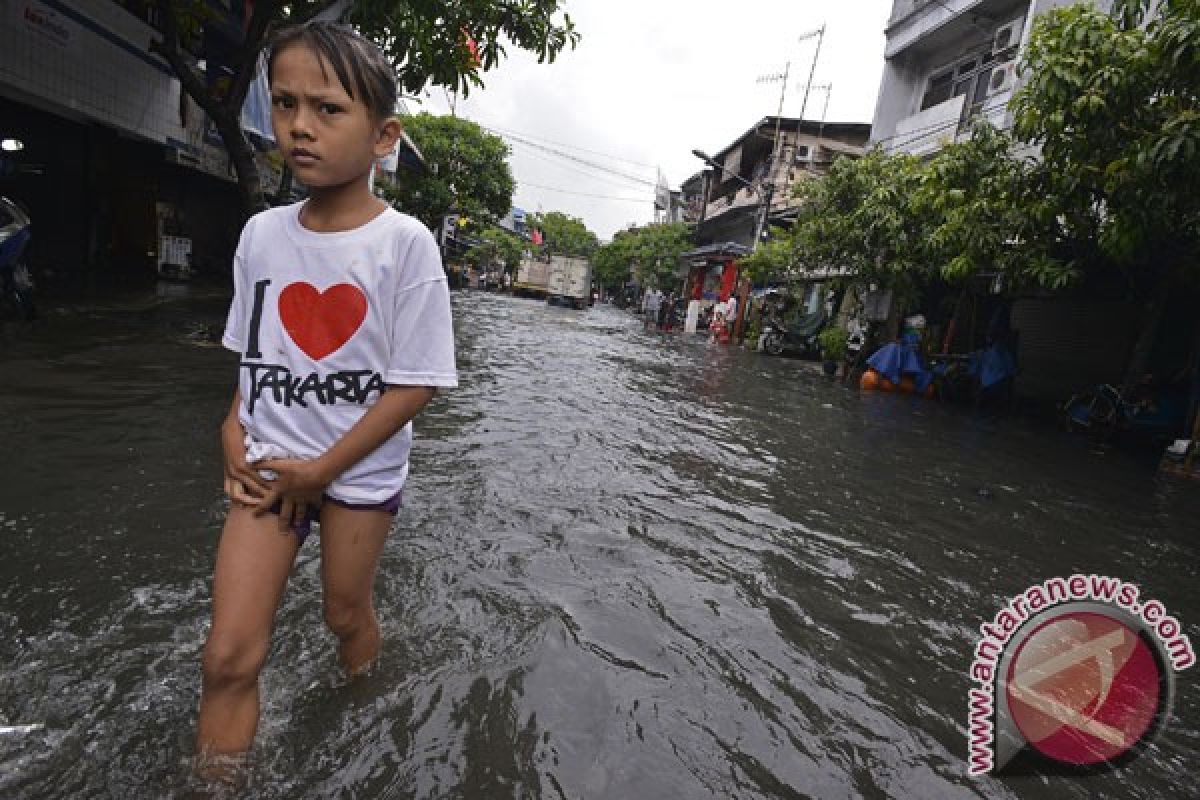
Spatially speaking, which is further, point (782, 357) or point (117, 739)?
point (782, 357)

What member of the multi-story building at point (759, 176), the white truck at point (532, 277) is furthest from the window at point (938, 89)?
the white truck at point (532, 277)

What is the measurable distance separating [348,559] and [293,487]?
242 mm

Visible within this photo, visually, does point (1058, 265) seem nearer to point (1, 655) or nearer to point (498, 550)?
point (498, 550)

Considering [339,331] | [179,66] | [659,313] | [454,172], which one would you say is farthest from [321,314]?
[454,172]

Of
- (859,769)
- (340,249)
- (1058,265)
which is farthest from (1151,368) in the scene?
(340,249)

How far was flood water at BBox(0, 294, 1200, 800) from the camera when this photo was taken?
5.80ft

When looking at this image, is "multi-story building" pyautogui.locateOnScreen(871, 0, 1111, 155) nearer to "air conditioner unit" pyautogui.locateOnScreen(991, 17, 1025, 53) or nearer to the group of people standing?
"air conditioner unit" pyautogui.locateOnScreen(991, 17, 1025, 53)

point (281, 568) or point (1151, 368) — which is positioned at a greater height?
point (1151, 368)

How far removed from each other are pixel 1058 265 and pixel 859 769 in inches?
365

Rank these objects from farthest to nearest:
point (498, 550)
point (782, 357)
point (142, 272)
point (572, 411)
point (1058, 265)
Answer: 1. point (782, 357)
2. point (142, 272)
3. point (1058, 265)
4. point (572, 411)
5. point (498, 550)

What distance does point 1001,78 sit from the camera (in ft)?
49.8

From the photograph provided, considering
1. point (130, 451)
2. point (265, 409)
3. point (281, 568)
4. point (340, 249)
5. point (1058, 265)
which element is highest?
point (1058, 265)

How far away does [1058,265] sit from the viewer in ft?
29.3

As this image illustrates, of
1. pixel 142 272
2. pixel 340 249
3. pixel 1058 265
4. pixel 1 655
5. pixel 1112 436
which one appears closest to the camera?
pixel 340 249
